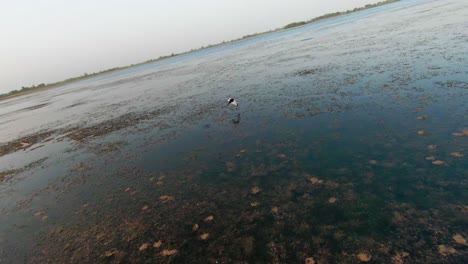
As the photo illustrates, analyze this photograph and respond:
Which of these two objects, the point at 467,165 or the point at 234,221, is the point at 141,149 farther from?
the point at 467,165

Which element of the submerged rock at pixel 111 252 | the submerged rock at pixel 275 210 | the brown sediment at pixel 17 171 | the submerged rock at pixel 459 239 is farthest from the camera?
the brown sediment at pixel 17 171

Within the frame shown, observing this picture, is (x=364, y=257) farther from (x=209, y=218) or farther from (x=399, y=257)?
(x=209, y=218)

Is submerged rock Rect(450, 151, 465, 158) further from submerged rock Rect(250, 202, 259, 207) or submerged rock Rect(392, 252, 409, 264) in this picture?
submerged rock Rect(250, 202, 259, 207)

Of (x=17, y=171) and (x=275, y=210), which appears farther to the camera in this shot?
(x=17, y=171)

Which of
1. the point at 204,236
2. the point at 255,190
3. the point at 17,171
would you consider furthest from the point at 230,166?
the point at 17,171

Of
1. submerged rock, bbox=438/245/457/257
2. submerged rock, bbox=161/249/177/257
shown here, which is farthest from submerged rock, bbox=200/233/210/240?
submerged rock, bbox=438/245/457/257

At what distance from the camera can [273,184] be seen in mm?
6273

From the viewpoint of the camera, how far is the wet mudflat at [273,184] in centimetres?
443

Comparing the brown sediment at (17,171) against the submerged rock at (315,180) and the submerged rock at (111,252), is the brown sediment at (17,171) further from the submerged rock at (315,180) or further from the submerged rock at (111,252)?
the submerged rock at (315,180)

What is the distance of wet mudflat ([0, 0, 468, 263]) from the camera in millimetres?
4430

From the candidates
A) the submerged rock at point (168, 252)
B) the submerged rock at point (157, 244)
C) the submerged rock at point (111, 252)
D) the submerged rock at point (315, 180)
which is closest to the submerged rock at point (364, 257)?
the submerged rock at point (315, 180)

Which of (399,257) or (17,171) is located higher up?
(17,171)

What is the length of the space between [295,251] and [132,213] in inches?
155

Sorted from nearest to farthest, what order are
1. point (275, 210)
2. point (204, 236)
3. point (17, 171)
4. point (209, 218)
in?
point (204, 236)
point (275, 210)
point (209, 218)
point (17, 171)
